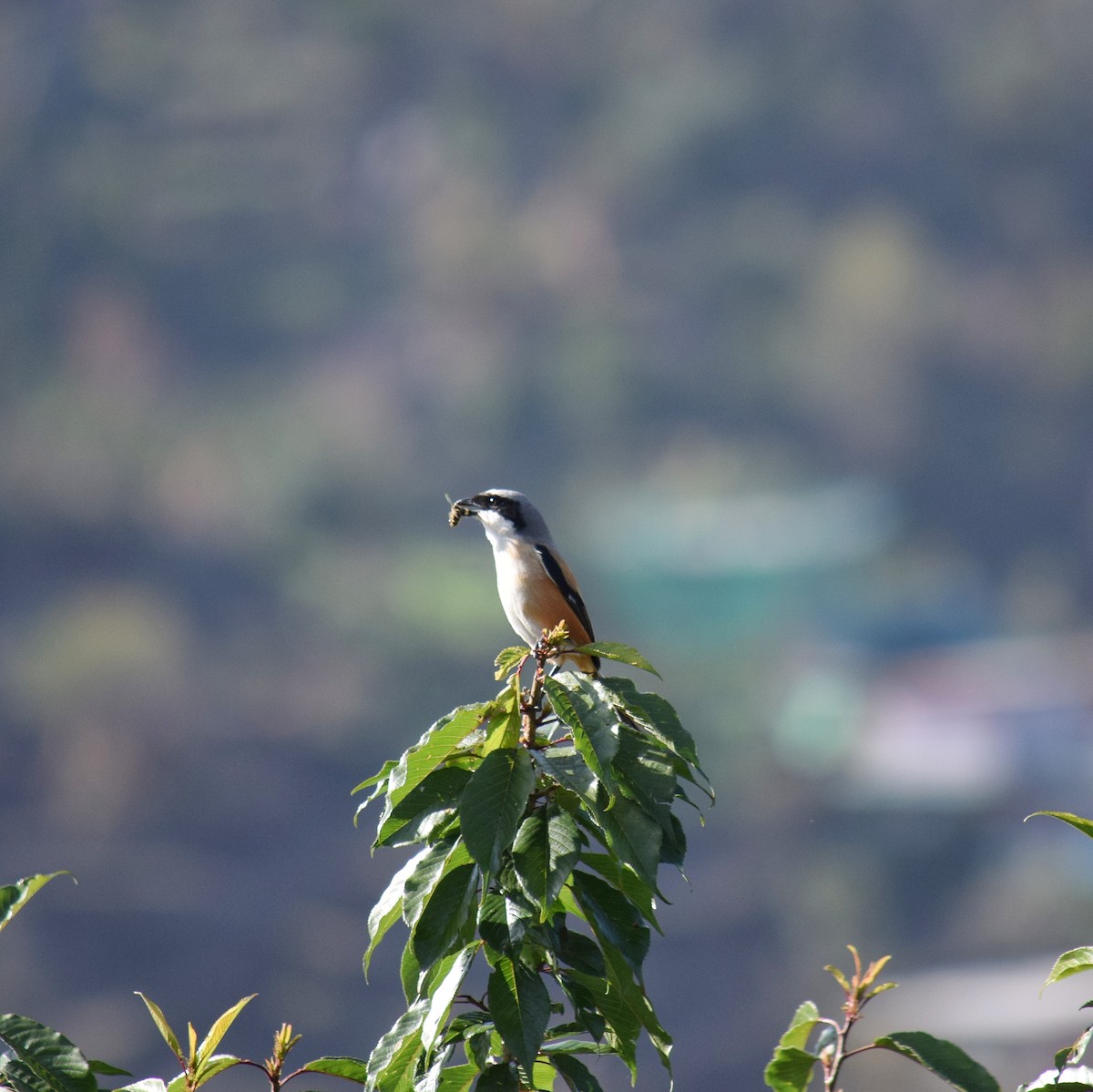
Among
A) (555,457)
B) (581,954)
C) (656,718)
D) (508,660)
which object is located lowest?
(581,954)

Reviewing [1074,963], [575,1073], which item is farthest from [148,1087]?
[1074,963]

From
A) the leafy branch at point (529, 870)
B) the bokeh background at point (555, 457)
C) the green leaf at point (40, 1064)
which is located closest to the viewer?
the green leaf at point (40, 1064)

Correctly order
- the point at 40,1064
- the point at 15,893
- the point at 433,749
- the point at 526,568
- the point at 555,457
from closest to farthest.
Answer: the point at 40,1064, the point at 15,893, the point at 433,749, the point at 526,568, the point at 555,457

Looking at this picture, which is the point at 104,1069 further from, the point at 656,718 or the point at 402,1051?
the point at 656,718

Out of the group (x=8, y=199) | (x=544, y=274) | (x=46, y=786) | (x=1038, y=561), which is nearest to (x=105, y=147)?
(x=8, y=199)

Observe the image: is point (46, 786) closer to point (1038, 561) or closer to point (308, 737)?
point (308, 737)

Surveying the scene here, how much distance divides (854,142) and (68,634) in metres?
29.4

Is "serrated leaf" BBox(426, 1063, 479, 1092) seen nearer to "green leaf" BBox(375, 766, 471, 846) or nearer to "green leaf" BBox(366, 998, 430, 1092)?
"green leaf" BBox(366, 998, 430, 1092)

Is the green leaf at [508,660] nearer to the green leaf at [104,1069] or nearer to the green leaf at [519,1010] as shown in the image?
the green leaf at [519,1010]

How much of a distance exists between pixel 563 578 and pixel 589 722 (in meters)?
1.96

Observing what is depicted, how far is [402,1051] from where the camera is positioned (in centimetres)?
173

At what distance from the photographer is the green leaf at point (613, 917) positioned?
5.58 feet

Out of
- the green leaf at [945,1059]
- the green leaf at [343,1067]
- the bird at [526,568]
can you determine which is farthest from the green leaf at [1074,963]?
the bird at [526,568]

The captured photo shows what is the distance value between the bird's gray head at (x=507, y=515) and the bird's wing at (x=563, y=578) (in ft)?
0.13
